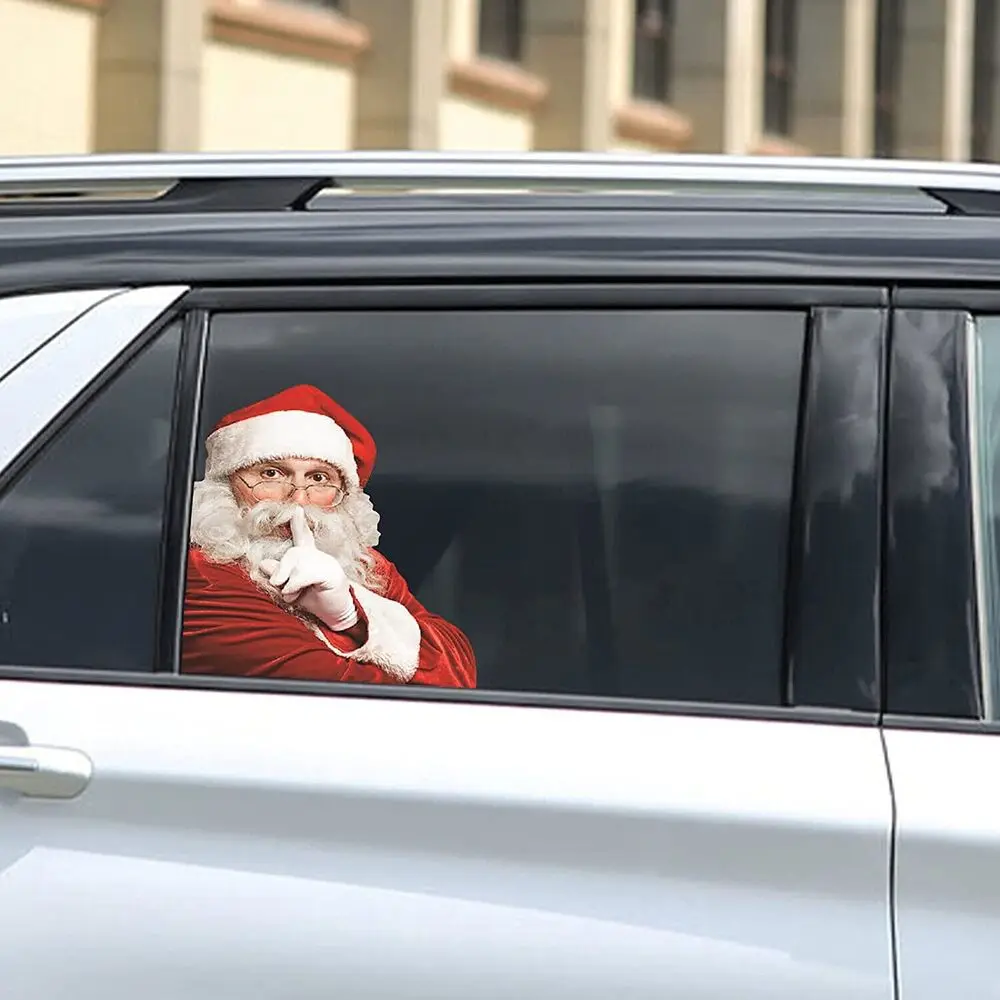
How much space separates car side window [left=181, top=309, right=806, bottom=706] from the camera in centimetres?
261

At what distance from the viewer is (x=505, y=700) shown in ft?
8.50

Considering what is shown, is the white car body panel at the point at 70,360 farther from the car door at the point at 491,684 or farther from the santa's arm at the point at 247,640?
the santa's arm at the point at 247,640

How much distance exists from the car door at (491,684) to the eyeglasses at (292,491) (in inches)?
2.6

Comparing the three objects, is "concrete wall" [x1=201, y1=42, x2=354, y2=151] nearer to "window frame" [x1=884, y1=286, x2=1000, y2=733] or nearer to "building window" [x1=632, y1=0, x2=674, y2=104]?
"building window" [x1=632, y1=0, x2=674, y2=104]

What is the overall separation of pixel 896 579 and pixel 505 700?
46 centimetres

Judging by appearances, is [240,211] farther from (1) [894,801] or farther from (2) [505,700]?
(1) [894,801]

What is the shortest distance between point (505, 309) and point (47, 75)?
10193 mm

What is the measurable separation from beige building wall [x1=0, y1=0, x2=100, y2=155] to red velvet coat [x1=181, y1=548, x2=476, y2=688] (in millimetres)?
9239

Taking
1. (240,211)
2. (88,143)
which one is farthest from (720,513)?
(88,143)

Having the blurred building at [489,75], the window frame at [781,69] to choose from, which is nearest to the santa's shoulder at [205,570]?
the blurred building at [489,75]

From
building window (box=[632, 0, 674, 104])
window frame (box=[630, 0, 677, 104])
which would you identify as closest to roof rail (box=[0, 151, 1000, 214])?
building window (box=[632, 0, 674, 104])

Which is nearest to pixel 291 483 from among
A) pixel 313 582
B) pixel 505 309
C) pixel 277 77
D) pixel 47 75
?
pixel 313 582

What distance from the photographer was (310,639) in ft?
8.87

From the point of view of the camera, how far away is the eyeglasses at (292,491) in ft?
8.96
